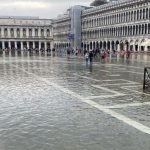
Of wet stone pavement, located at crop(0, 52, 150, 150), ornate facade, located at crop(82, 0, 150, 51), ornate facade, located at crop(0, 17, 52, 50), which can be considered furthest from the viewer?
ornate facade, located at crop(0, 17, 52, 50)

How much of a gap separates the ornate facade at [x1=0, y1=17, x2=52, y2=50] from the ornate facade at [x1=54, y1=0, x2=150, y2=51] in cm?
3536

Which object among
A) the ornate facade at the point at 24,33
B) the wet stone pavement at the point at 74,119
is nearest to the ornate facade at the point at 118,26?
the ornate facade at the point at 24,33

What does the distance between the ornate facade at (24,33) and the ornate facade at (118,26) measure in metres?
35.4

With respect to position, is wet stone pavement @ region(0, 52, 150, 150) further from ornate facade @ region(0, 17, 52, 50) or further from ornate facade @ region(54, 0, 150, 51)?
ornate facade @ region(0, 17, 52, 50)

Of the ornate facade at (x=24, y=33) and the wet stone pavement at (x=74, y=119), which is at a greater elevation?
the ornate facade at (x=24, y=33)

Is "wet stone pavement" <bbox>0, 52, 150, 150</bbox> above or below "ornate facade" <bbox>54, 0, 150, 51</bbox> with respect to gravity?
below

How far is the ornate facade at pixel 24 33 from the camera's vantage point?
491 feet

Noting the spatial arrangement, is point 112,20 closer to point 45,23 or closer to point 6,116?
point 45,23

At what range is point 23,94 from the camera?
13.9 meters

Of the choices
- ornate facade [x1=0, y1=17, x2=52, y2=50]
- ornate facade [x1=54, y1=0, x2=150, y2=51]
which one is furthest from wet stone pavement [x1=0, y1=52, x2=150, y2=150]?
ornate facade [x1=0, y1=17, x2=52, y2=50]

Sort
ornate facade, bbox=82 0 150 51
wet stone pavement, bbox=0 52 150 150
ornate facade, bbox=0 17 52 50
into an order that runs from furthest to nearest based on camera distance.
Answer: ornate facade, bbox=0 17 52 50 → ornate facade, bbox=82 0 150 51 → wet stone pavement, bbox=0 52 150 150

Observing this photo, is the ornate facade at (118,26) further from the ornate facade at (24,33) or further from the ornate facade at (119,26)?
the ornate facade at (24,33)

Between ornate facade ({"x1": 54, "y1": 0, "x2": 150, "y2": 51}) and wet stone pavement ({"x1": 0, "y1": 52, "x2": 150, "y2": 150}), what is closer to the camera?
wet stone pavement ({"x1": 0, "y1": 52, "x2": 150, "y2": 150})

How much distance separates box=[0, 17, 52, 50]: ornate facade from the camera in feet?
491
